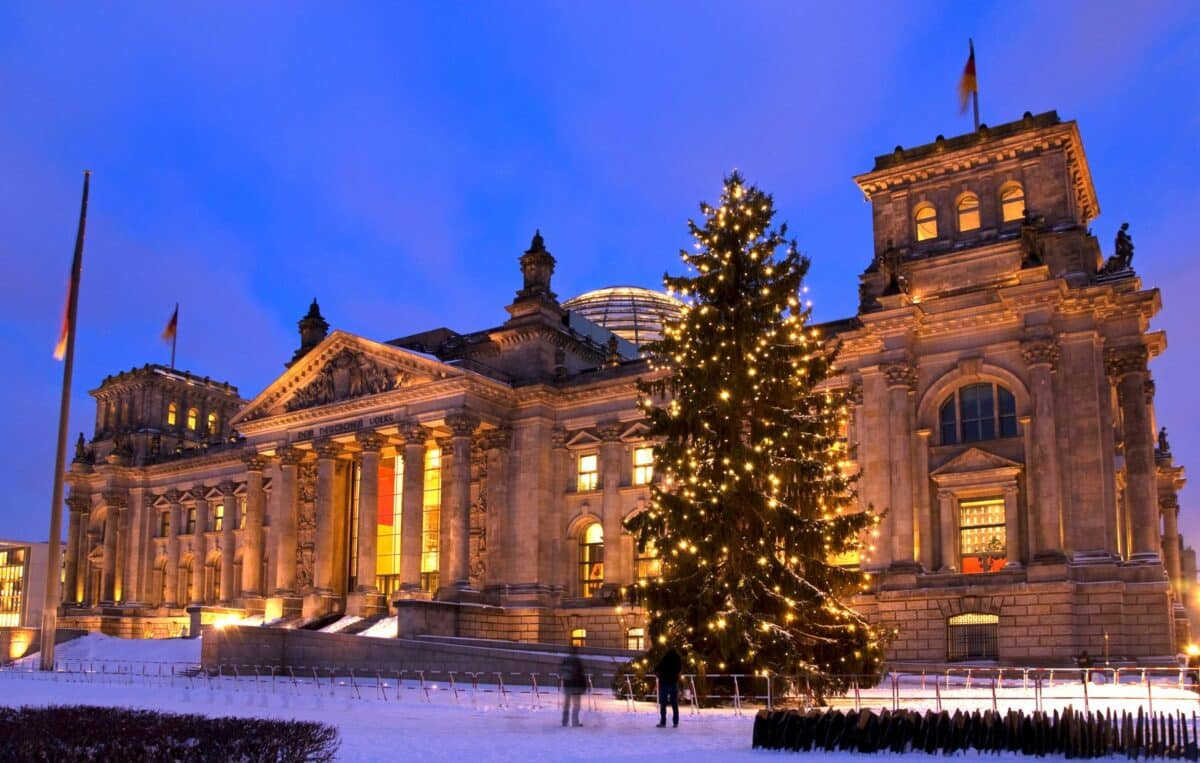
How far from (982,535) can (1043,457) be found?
393cm

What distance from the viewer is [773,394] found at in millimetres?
31047

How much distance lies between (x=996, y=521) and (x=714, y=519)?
18679 millimetres

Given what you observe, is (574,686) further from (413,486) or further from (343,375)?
(343,375)

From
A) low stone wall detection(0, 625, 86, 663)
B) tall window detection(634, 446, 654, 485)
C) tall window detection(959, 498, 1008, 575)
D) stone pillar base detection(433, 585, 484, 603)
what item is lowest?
low stone wall detection(0, 625, 86, 663)

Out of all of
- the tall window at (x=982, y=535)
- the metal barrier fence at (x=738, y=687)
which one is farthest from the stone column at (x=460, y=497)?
the tall window at (x=982, y=535)

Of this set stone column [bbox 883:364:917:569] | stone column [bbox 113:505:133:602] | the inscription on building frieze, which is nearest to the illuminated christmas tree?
stone column [bbox 883:364:917:569]

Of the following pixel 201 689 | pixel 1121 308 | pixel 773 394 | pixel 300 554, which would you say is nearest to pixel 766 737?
pixel 773 394

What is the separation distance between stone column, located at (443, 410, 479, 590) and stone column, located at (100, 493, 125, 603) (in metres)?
33.7

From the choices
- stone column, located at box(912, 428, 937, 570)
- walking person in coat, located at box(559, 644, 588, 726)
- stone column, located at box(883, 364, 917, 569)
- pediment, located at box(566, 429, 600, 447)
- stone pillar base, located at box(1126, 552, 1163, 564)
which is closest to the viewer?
walking person in coat, located at box(559, 644, 588, 726)

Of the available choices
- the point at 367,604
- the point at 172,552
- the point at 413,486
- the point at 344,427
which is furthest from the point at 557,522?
the point at 172,552

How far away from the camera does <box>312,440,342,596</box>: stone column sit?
59.6 metres

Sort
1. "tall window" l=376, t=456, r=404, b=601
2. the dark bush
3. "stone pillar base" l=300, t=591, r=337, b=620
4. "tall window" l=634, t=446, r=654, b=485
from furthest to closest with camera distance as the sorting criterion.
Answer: "tall window" l=376, t=456, r=404, b=601, "stone pillar base" l=300, t=591, r=337, b=620, "tall window" l=634, t=446, r=654, b=485, the dark bush

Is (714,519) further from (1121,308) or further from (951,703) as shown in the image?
(1121,308)

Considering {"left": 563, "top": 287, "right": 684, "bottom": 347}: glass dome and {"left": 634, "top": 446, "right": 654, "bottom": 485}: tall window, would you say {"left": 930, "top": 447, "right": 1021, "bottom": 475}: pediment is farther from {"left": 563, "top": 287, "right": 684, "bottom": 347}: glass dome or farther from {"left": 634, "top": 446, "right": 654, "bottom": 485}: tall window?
{"left": 563, "top": 287, "right": 684, "bottom": 347}: glass dome
